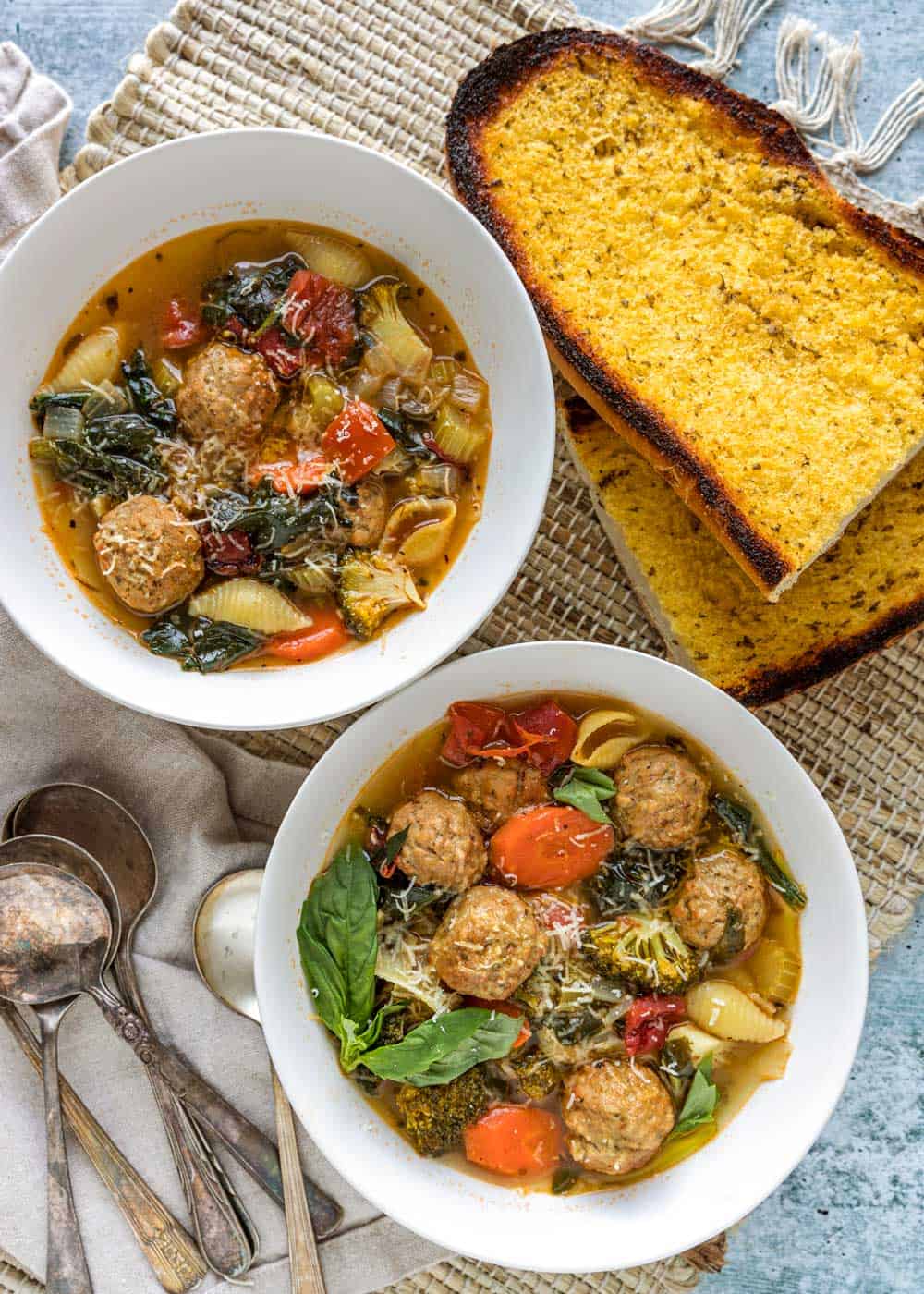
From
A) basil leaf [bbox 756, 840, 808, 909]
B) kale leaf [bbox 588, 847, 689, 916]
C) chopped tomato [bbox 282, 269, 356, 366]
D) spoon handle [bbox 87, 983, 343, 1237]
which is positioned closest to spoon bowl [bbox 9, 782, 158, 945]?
spoon handle [bbox 87, 983, 343, 1237]

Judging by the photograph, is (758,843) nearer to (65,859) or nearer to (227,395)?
(227,395)

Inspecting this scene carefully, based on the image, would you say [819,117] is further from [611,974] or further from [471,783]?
[611,974]

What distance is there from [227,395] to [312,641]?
2.59 feet

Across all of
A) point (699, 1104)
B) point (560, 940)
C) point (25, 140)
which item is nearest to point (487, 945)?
point (560, 940)

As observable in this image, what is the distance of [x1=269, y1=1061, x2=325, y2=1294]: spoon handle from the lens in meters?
3.76

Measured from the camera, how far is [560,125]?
3.73 meters

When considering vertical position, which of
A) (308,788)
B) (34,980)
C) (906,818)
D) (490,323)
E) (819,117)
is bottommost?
(34,980)

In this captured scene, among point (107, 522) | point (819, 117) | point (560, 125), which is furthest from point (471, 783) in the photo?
point (819, 117)

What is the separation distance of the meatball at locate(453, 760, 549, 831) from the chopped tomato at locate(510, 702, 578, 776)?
0.04 m

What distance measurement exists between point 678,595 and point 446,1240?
2.17 m

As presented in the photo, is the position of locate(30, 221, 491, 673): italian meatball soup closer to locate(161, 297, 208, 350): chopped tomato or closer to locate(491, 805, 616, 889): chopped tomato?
locate(161, 297, 208, 350): chopped tomato

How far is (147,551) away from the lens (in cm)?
328

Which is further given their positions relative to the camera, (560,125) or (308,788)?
(560,125)

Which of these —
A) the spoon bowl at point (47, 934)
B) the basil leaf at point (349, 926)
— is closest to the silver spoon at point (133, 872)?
the spoon bowl at point (47, 934)
